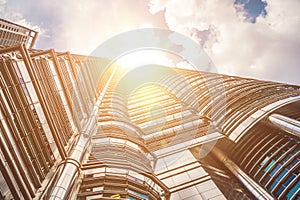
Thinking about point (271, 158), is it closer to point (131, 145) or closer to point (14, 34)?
point (131, 145)

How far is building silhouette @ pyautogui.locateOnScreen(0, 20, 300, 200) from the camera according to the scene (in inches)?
464

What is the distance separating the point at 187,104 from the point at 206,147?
13.8m

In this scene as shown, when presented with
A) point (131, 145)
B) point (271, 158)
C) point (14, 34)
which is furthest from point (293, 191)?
point (14, 34)

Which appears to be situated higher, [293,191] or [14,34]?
[14,34]

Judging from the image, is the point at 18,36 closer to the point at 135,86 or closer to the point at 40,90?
the point at 135,86

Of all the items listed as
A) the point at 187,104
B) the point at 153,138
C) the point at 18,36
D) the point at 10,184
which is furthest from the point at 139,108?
the point at 18,36

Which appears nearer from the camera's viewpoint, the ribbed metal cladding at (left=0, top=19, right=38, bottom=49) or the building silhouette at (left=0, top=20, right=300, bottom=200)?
the building silhouette at (left=0, top=20, right=300, bottom=200)

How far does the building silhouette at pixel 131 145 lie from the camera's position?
38.7ft

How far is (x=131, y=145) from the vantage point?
2081 centimetres

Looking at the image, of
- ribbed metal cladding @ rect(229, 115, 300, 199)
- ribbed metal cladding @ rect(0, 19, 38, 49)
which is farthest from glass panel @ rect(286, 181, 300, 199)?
ribbed metal cladding @ rect(0, 19, 38, 49)

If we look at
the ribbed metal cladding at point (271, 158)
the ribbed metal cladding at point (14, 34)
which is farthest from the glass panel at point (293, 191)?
the ribbed metal cladding at point (14, 34)

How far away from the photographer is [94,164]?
50.8ft

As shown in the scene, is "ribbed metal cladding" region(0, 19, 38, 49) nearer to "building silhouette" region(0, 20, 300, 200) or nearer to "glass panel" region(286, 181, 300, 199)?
"building silhouette" region(0, 20, 300, 200)

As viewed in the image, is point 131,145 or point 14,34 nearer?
point 131,145
